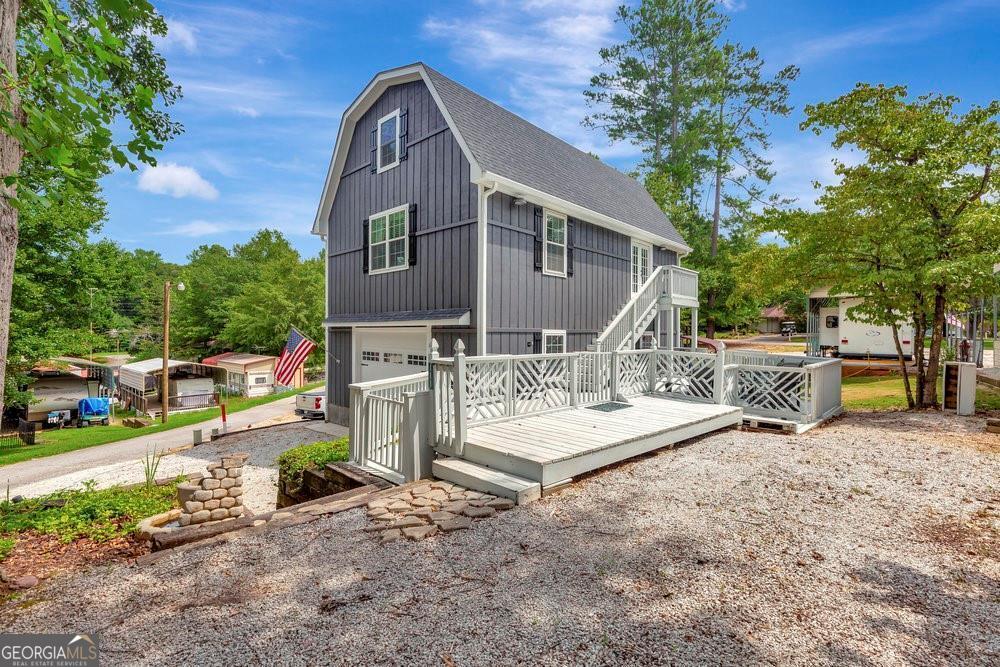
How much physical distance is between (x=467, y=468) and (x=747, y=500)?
312 cm

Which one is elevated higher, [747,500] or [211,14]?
[211,14]

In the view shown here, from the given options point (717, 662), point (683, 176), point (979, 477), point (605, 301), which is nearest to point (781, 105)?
point (683, 176)

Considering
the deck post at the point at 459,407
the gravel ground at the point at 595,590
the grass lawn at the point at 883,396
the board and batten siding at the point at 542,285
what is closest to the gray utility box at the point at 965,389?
the grass lawn at the point at 883,396

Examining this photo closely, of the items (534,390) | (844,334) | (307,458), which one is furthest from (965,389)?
(844,334)

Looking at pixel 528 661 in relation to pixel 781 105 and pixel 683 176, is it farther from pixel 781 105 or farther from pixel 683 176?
pixel 781 105

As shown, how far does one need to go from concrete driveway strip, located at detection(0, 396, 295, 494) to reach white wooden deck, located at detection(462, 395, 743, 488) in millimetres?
10813

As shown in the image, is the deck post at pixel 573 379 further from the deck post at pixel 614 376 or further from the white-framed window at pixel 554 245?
the white-framed window at pixel 554 245

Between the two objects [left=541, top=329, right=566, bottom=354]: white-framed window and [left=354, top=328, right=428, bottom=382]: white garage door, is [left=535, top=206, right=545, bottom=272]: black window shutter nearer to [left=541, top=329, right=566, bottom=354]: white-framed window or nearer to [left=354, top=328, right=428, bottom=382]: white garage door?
[left=541, top=329, right=566, bottom=354]: white-framed window

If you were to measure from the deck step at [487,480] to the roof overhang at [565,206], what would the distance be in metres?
5.94

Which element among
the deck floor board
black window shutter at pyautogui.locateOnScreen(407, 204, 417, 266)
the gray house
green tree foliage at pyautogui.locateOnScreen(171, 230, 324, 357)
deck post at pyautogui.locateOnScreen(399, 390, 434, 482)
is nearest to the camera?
the deck floor board

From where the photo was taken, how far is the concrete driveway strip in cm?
1172

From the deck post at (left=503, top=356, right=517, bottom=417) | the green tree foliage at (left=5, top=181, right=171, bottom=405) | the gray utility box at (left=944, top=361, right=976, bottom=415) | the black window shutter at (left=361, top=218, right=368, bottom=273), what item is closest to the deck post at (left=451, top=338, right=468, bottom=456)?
the deck post at (left=503, top=356, right=517, bottom=417)

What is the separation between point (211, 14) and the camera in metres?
8.09

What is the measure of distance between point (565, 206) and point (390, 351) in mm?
5966
